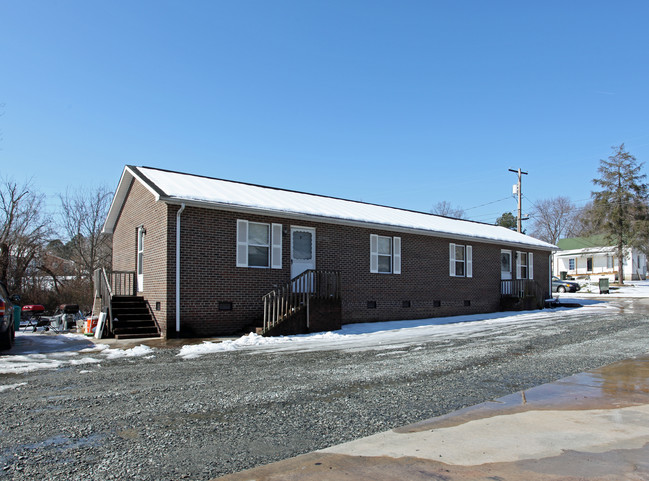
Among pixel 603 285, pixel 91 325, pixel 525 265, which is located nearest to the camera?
pixel 91 325

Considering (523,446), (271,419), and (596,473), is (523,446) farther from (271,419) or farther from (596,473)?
(271,419)

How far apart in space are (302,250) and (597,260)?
4971 cm

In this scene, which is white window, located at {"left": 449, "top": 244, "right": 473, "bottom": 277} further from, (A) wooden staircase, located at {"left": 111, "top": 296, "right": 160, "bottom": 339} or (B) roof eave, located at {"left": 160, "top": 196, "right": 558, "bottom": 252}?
(A) wooden staircase, located at {"left": 111, "top": 296, "right": 160, "bottom": 339}

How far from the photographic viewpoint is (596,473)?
3.67m

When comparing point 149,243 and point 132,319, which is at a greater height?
point 149,243

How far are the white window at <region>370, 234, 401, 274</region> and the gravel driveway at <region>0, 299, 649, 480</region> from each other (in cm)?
655

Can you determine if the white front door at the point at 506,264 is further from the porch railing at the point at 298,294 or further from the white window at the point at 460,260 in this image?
the porch railing at the point at 298,294

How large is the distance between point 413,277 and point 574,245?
47012 millimetres

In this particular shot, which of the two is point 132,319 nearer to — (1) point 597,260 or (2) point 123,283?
(2) point 123,283

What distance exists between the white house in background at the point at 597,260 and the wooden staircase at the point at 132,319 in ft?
159

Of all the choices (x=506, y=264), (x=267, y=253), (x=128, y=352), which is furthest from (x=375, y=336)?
(x=506, y=264)

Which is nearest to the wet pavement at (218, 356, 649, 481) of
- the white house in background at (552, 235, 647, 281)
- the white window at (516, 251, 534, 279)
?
the white window at (516, 251, 534, 279)

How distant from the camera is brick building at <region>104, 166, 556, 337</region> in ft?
42.4

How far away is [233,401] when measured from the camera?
19.3ft
